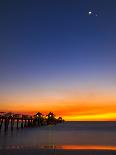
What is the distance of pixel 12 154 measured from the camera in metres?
30.7

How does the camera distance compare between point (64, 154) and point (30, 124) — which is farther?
point (30, 124)

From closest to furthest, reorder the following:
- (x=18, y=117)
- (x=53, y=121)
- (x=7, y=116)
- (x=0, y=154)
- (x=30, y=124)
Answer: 1. (x=0, y=154)
2. (x=7, y=116)
3. (x=18, y=117)
4. (x=30, y=124)
5. (x=53, y=121)

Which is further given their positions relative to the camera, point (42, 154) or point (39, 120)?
point (39, 120)

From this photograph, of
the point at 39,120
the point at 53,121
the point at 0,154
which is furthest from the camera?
the point at 53,121

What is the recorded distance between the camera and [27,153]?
32094mm

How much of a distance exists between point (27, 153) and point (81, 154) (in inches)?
227

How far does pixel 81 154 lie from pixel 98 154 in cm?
181

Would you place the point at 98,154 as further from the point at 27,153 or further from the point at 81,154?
the point at 27,153

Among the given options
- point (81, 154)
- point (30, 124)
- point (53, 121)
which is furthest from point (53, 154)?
point (53, 121)

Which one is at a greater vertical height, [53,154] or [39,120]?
[39,120]

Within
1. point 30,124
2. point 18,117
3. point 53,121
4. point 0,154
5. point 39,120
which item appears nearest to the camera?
point 0,154

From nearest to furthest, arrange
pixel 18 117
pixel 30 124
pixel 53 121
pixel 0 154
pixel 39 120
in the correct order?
pixel 0 154, pixel 18 117, pixel 30 124, pixel 39 120, pixel 53 121

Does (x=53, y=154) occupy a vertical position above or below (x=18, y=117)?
below

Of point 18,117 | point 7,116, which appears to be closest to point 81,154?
point 7,116
